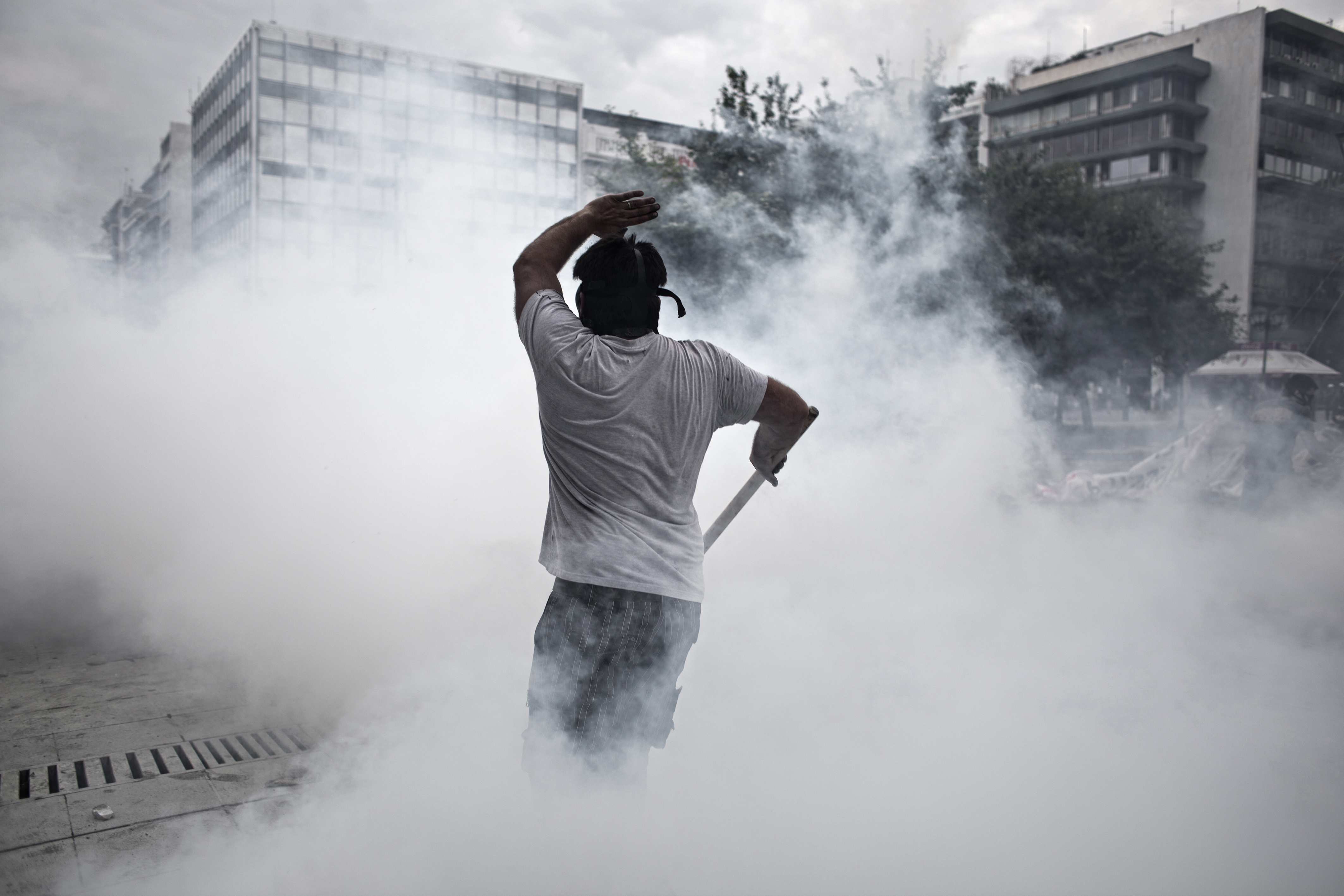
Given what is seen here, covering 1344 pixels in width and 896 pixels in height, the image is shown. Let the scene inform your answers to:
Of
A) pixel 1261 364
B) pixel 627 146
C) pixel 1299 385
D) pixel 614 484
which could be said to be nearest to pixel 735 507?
pixel 614 484

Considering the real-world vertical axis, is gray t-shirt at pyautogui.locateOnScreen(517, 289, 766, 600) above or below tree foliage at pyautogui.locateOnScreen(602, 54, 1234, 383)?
below

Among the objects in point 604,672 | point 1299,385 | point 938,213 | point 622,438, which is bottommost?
point 604,672

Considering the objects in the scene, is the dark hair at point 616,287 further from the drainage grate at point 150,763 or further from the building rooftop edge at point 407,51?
the building rooftop edge at point 407,51

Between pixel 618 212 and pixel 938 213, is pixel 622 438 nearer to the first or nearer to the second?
pixel 618 212

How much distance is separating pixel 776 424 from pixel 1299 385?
9.45 metres

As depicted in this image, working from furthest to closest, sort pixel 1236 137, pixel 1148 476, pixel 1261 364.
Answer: pixel 1236 137
pixel 1261 364
pixel 1148 476

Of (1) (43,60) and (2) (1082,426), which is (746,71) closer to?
(1) (43,60)

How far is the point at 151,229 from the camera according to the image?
523 centimetres

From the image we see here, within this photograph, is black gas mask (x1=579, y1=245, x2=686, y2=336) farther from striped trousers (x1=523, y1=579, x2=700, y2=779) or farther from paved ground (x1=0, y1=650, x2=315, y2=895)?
paved ground (x1=0, y1=650, x2=315, y2=895)

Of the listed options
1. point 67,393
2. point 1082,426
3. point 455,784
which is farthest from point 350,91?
point 1082,426

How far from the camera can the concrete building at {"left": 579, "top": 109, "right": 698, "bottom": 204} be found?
11.5 m

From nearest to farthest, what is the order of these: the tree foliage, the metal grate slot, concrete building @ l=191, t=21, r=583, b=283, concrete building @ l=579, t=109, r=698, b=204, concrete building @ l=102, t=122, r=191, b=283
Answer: the metal grate slot, concrete building @ l=102, t=122, r=191, b=283, concrete building @ l=191, t=21, r=583, b=283, the tree foliage, concrete building @ l=579, t=109, r=698, b=204

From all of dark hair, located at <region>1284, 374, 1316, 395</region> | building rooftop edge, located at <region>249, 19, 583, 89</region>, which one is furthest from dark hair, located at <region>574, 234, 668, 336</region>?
dark hair, located at <region>1284, 374, 1316, 395</region>

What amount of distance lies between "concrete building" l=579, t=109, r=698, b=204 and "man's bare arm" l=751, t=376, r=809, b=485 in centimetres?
919
